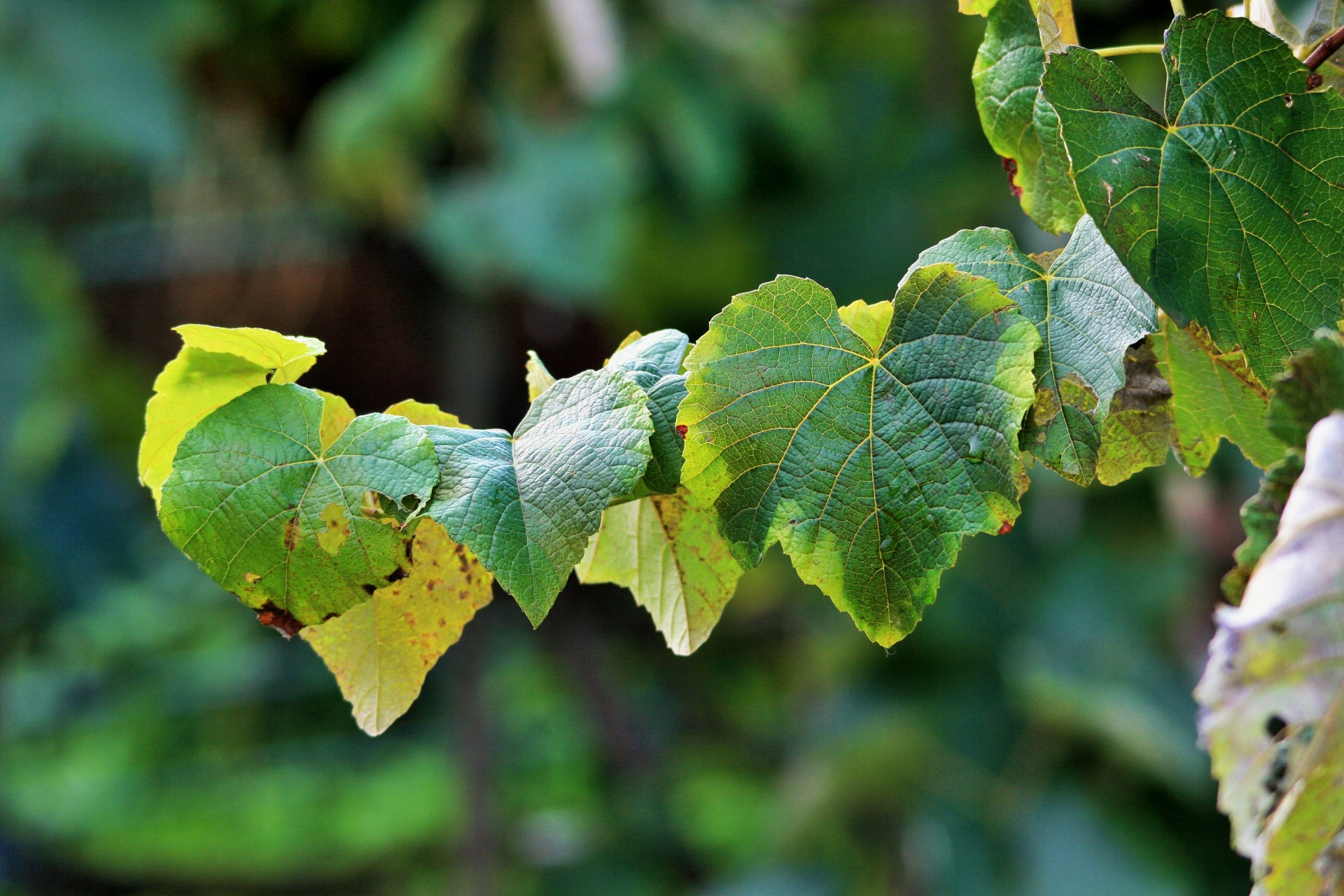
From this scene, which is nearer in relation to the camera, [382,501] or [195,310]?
[382,501]

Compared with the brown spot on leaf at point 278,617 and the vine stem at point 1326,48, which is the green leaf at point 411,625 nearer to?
the brown spot on leaf at point 278,617

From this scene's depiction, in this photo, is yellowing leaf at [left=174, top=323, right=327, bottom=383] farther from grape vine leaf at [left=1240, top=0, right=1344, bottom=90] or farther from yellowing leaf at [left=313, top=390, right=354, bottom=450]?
grape vine leaf at [left=1240, top=0, right=1344, bottom=90]

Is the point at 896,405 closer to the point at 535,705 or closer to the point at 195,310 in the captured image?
the point at 195,310

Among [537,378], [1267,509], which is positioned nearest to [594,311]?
[537,378]

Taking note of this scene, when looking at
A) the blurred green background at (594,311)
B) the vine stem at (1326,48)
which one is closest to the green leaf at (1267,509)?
the vine stem at (1326,48)

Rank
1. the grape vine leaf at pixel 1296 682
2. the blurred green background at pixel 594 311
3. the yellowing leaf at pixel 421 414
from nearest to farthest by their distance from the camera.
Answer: the grape vine leaf at pixel 1296 682 < the yellowing leaf at pixel 421 414 < the blurred green background at pixel 594 311

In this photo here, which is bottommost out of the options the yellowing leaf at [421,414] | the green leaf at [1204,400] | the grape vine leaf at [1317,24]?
the yellowing leaf at [421,414]

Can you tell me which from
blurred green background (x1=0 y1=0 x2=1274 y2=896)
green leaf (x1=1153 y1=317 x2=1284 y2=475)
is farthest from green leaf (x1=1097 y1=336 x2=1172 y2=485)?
blurred green background (x1=0 y1=0 x2=1274 y2=896)

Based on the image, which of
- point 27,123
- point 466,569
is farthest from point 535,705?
point 466,569
